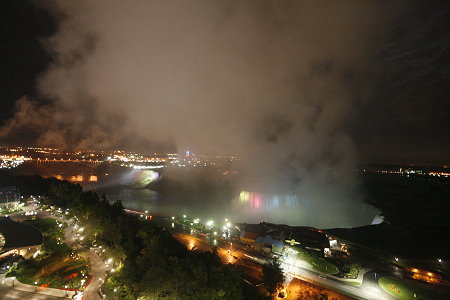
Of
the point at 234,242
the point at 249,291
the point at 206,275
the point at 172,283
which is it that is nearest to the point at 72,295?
the point at 172,283

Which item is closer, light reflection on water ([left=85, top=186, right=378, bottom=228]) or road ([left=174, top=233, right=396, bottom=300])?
road ([left=174, top=233, right=396, bottom=300])

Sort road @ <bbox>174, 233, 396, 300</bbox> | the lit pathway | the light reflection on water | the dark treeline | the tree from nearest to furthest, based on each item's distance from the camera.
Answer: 1. the dark treeline
2. the lit pathway
3. the tree
4. road @ <bbox>174, 233, 396, 300</bbox>
5. the light reflection on water

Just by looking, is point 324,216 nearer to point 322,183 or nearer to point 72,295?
point 322,183

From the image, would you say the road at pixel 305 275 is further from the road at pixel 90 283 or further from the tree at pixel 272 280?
the road at pixel 90 283

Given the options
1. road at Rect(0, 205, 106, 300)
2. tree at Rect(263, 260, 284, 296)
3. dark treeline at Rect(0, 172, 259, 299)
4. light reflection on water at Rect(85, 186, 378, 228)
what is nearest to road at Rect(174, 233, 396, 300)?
tree at Rect(263, 260, 284, 296)

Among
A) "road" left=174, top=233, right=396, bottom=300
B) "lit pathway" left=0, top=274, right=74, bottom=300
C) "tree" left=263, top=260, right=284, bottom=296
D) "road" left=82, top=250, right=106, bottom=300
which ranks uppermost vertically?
"tree" left=263, top=260, right=284, bottom=296

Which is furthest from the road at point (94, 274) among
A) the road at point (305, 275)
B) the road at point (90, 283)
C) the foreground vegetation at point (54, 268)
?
the road at point (305, 275)

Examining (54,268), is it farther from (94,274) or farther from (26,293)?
(94,274)

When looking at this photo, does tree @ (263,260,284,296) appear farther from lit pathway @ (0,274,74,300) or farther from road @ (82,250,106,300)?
lit pathway @ (0,274,74,300)

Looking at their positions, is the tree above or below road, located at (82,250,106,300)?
above

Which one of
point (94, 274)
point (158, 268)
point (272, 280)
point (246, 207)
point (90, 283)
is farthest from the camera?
point (246, 207)

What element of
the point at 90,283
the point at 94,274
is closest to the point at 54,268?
the point at 94,274

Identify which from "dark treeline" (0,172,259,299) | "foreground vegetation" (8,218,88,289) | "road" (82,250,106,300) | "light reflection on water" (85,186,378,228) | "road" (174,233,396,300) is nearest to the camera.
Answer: "dark treeline" (0,172,259,299)
